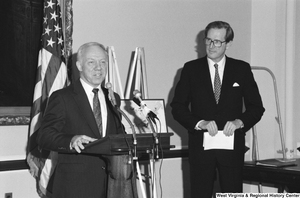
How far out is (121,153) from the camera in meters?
2.73

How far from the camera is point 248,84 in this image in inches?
163

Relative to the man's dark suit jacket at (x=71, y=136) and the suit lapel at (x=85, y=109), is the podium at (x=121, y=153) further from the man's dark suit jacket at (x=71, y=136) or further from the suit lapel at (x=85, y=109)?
the suit lapel at (x=85, y=109)

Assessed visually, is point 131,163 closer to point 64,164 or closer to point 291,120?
point 64,164

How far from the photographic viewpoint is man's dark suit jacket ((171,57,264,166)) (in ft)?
13.1

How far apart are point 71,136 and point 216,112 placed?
5.21ft

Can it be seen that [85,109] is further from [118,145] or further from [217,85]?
[217,85]

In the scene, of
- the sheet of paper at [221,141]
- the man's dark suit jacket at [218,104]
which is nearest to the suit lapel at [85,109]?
Result: the man's dark suit jacket at [218,104]

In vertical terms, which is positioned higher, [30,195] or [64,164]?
[64,164]

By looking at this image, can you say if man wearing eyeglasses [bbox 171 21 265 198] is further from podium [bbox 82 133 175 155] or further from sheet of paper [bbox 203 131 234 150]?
podium [bbox 82 133 175 155]

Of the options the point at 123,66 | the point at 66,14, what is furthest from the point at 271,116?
the point at 66,14

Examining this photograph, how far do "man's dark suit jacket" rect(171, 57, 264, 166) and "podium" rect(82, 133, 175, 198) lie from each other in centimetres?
119

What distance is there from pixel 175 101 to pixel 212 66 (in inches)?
18.9

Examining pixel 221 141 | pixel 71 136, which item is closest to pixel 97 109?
pixel 71 136

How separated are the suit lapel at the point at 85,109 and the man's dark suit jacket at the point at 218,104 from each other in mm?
1055
